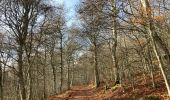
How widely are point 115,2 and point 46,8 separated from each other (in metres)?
6.52

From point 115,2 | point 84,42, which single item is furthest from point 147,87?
point 84,42

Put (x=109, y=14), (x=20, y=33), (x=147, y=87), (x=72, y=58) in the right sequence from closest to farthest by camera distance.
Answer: (x=109, y=14)
(x=20, y=33)
(x=147, y=87)
(x=72, y=58)

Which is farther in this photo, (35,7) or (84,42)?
(84,42)

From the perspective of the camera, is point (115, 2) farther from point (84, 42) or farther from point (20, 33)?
point (84, 42)

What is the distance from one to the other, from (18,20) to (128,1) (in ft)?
28.3

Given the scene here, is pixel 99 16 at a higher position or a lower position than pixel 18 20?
lower

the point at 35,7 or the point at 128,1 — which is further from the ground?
the point at 35,7

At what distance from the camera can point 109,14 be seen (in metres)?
14.0

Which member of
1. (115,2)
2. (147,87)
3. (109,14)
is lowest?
(147,87)

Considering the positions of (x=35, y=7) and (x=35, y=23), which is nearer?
(x=35, y=7)

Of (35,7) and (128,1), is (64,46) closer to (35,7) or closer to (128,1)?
(35,7)

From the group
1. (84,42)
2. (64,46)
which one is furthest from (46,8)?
(64,46)

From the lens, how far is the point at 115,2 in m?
16.5

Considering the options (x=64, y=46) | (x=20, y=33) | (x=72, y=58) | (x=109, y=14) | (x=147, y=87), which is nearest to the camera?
(x=109, y=14)
